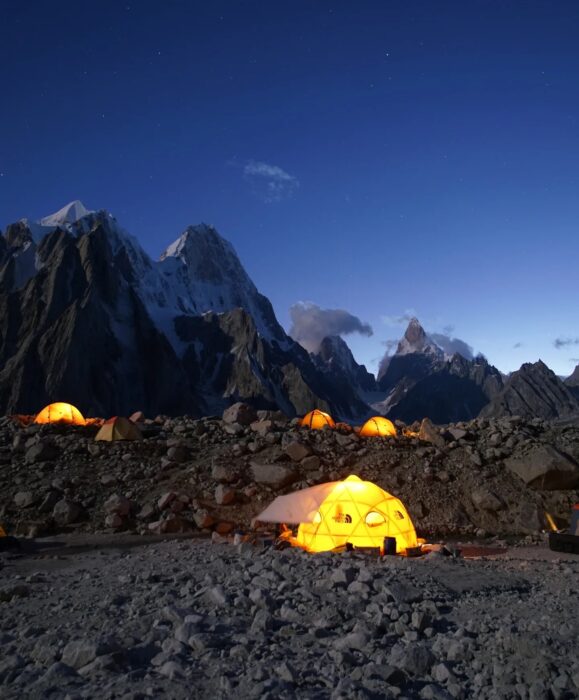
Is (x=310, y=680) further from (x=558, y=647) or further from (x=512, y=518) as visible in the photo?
(x=512, y=518)

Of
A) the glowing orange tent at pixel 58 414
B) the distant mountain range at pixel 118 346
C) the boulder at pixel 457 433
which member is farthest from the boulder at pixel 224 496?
the distant mountain range at pixel 118 346

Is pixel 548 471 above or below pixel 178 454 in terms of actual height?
below

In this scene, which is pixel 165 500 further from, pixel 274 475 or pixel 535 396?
pixel 535 396

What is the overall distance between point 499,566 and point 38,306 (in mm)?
92504

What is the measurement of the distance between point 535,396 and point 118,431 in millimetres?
133381

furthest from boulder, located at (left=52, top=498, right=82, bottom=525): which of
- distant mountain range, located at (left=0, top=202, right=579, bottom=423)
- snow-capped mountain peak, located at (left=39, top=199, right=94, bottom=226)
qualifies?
snow-capped mountain peak, located at (left=39, top=199, right=94, bottom=226)

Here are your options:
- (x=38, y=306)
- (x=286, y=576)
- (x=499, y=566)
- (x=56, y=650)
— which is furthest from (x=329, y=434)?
(x=38, y=306)

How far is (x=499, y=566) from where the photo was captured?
1148cm

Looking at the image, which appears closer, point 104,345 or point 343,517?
point 343,517

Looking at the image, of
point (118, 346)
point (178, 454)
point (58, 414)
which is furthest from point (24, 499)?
point (118, 346)

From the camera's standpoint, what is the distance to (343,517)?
14.2m

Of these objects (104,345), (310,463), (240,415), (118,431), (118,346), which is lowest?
(310,463)

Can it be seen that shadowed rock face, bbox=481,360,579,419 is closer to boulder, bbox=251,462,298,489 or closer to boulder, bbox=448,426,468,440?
boulder, bbox=448,426,468,440

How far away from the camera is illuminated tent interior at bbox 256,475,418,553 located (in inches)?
551
